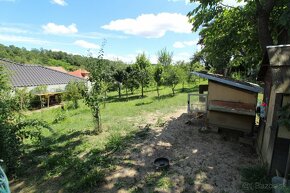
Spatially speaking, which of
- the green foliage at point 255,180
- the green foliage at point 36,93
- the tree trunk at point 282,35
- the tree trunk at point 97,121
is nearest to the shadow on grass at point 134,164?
the green foliage at point 255,180

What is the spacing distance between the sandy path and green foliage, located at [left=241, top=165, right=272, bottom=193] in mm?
172

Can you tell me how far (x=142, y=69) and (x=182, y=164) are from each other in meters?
19.5

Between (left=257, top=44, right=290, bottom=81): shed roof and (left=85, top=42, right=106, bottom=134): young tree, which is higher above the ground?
(left=257, top=44, right=290, bottom=81): shed roof

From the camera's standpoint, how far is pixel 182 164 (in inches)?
224

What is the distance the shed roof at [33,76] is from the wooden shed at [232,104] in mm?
21956

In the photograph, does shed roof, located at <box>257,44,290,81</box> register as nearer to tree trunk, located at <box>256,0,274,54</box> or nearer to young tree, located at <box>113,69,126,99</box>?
tree trunk, located at <box>256,0,274,54</box>

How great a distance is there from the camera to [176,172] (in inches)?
209

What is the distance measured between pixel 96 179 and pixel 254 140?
5.22 meters

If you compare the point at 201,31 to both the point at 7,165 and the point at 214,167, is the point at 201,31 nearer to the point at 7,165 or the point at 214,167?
the point at 214,167

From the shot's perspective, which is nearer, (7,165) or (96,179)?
(96,179)

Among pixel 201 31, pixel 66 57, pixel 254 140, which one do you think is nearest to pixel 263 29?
pixel 201 31

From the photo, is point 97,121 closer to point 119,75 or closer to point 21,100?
point 21,100

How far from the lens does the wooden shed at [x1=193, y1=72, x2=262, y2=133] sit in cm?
725

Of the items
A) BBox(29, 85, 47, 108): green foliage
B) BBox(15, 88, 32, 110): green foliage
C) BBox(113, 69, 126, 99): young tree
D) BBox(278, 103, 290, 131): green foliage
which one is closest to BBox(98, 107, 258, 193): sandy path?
BBox(278, 103, 290, 131): green foliage
